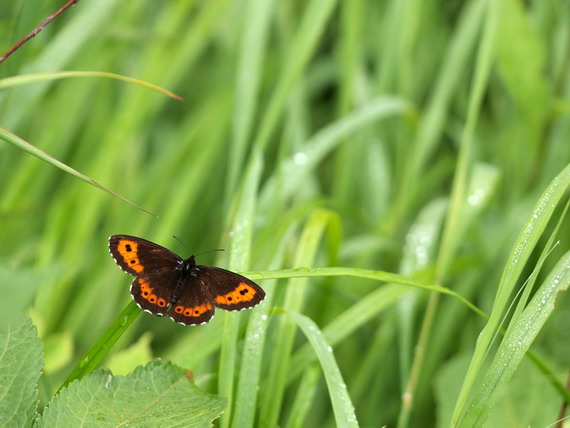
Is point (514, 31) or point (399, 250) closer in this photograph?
point (514, 31)

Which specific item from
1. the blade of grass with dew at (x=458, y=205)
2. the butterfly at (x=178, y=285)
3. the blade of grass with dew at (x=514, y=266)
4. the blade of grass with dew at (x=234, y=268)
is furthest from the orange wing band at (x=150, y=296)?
the blade of grass with dew at (x=458, y=205)

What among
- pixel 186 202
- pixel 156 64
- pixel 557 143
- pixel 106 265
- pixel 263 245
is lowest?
pixel 106 265

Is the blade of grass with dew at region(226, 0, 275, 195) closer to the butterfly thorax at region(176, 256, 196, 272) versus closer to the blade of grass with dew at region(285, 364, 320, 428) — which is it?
the butterfly thorax at region(176, 256, 196, 272)

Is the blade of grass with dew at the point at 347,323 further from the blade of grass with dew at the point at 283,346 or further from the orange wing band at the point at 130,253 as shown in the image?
the orange wing band at the point at 130,253

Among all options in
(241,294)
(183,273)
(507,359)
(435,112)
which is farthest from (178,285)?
(435,112)

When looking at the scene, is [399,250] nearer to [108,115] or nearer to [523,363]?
[523,363]

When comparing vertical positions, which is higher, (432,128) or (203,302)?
(432,128)

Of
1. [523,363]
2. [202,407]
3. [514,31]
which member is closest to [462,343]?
[523,363]
